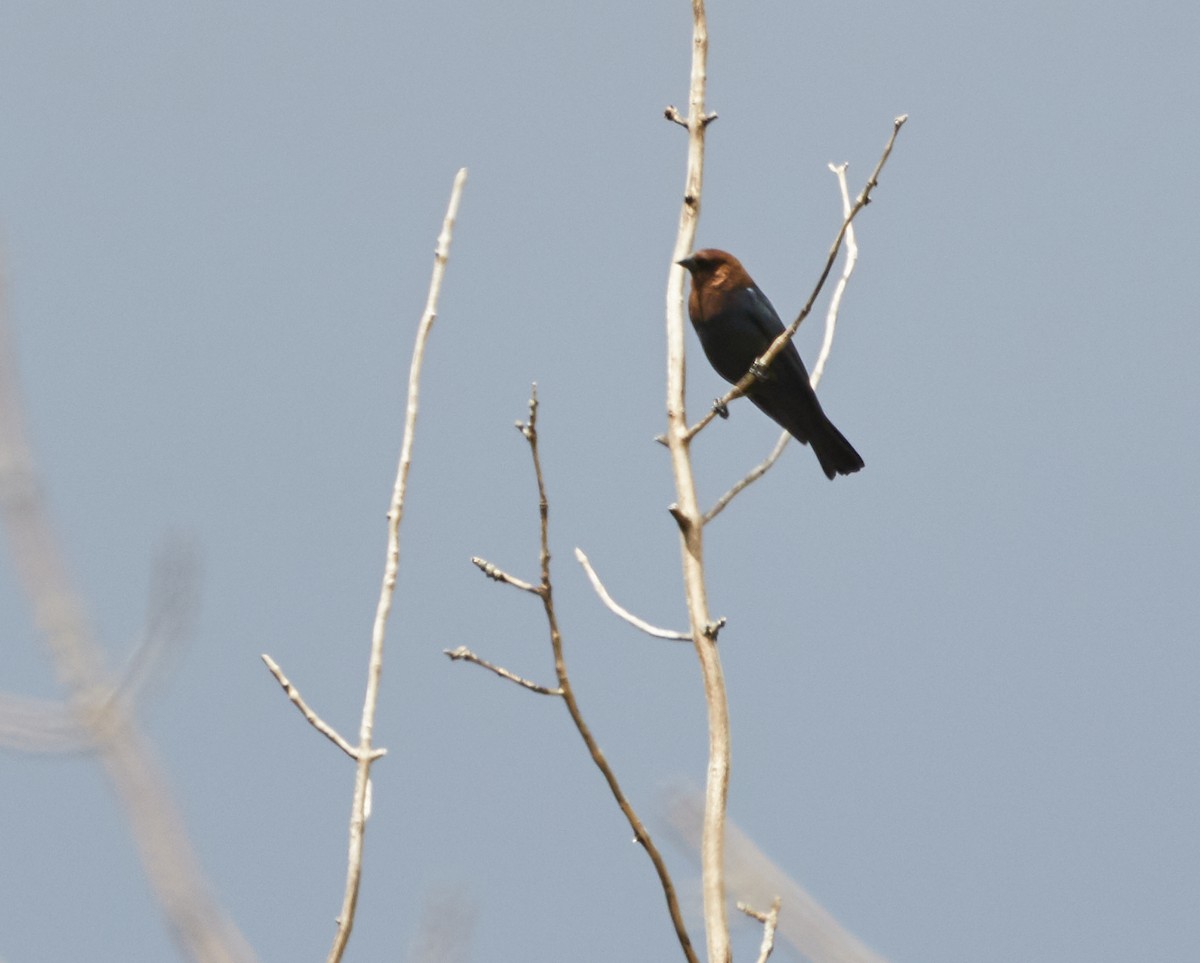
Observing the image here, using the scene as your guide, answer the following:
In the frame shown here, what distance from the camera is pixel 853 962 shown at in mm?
2014

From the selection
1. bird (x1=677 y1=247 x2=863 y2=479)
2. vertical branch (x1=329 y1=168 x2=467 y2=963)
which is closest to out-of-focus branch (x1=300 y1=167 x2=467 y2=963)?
vertical branch (x1=329 y1=168 x2=467 y2=963)

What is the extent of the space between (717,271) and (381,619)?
5.27 m

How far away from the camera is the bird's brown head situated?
735 cm

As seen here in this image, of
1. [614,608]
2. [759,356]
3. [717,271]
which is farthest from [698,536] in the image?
[717,271]

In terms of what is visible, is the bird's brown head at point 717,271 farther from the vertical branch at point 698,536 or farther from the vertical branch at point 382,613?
the vertical branch at point 382,613

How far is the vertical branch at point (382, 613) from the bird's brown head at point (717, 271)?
15.2 ft

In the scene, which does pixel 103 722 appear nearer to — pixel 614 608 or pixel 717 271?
pixel 614 608

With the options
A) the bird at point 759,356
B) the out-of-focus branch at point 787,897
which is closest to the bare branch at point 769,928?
the out-of-focus branch at point 787,897

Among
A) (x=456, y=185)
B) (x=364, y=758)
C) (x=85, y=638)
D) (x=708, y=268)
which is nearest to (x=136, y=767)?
(x=85, y=638)

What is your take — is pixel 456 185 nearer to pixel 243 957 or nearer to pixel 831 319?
pixel 831 319

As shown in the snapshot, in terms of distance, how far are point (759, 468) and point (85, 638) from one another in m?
1.99

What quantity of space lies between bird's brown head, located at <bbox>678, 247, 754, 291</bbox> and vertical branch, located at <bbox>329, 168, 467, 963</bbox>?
4.63 meters

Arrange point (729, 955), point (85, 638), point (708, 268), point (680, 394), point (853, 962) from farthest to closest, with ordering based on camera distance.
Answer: point (708, 268) < point (680, 394) < point (729, 955) < point (853, 962) < point (85, 638)

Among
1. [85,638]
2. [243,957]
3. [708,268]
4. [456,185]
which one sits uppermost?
[708,268]
